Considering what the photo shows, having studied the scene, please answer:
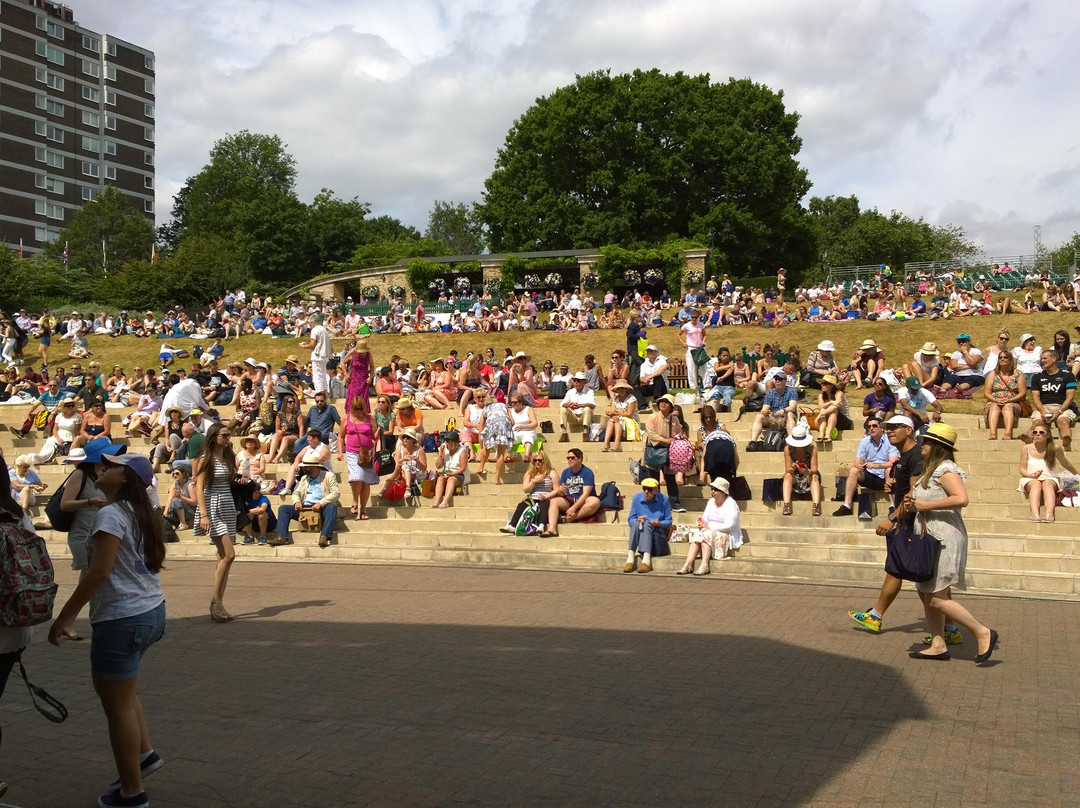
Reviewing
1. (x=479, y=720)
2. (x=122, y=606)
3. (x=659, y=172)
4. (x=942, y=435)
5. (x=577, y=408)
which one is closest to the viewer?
(x=122, y=606)

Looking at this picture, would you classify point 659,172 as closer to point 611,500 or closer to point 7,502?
point 611,500

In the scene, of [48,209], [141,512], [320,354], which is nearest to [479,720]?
[141,512]

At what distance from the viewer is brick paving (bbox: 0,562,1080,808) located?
5.21 meters

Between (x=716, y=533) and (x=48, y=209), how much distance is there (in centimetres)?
8600

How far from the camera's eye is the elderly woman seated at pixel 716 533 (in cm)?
1205

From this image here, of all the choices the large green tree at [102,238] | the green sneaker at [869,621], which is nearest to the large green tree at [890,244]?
the large green tree at [102,238]

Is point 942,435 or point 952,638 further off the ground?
→ point 942,435

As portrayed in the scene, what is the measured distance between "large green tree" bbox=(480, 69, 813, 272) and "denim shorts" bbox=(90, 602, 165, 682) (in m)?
53.2

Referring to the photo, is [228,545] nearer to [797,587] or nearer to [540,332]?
[797,587]

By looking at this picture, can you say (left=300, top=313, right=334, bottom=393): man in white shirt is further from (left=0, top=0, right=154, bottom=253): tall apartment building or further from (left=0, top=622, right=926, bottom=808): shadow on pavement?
(left=0, top=0, right=154, bottom=253): tall apartment building

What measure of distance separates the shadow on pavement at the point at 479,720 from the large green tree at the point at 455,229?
98.1 meters

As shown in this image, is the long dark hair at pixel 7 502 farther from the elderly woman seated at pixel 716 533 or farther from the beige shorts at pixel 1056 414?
the beige shorts at pixel 1056 414

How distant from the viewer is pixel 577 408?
18.5m

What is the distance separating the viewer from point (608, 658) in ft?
26.1
